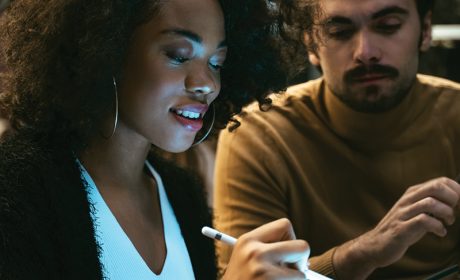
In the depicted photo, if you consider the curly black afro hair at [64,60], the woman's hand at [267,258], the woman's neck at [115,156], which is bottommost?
the woman's hand at [267,258]

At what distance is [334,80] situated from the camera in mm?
1858

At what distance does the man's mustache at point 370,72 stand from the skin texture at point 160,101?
1.97 feet

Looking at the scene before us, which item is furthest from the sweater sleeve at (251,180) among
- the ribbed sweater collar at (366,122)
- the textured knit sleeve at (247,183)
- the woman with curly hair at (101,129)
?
the woman with curly hair at (101,129)

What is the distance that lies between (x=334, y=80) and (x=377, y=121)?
15 cm

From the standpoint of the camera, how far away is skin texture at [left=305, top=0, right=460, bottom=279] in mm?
1555

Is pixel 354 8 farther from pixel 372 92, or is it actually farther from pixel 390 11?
pixel 372 92

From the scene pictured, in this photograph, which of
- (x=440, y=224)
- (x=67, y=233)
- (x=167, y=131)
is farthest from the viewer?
(x=440, y=224)

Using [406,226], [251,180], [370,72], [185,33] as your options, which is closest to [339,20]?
[370,72]

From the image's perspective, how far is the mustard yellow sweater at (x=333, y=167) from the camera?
1.79 metres

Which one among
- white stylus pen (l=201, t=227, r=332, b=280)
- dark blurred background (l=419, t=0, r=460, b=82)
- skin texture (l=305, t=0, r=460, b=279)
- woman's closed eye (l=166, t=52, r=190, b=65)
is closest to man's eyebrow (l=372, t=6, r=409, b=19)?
skin texture (l=305, t=0, r=460, b=279)

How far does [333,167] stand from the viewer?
1.85m

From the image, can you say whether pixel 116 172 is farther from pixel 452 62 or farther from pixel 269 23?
pixel 452 62

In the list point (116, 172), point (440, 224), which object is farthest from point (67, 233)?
point (440, 224)

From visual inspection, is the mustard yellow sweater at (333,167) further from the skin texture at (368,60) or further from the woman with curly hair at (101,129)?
the woman with curly hair at (101,129)
